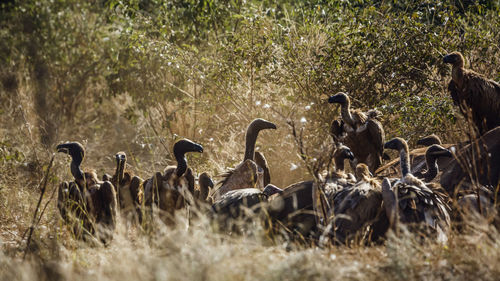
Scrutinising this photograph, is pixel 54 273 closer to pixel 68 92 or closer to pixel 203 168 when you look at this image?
pixel 203 168

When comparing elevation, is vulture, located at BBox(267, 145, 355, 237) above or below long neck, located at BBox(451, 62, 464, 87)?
below

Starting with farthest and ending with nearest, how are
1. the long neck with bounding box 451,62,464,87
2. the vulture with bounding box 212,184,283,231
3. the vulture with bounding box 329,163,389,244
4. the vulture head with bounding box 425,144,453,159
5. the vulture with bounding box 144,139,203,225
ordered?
the long neck with bounding box 451,62,464,87
the vulture head with bounding box 425,144,453,159
the vulture with bounding box 144,139,203,225
the vulture with bounding box 212,184,283,231
the vulture with bounding box 329,163,389,244

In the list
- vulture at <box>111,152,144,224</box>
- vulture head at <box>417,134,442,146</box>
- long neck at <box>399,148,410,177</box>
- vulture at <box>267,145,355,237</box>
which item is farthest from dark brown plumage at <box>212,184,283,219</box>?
vulture head at <box>417,134,442,146</box>

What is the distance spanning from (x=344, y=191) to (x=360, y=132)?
5.96 feet

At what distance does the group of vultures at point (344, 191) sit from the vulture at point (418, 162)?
0.01 metres

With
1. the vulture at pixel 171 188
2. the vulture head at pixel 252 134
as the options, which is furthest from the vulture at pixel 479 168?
the vulture at pixel 171 188

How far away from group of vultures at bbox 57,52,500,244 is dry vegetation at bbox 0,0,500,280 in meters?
0.30

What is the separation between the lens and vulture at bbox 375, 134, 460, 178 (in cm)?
749

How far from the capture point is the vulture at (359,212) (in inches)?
218

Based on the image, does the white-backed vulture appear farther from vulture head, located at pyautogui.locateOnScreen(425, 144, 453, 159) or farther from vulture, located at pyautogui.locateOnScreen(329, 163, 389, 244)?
vulture head, located at pyautogui.locateOnScreen(425, 144, 453, 159)

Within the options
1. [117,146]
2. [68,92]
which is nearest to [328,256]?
[117,146]

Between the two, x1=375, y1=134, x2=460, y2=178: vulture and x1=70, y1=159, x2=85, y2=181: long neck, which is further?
x1=375, y1=134, x2=460, y2=178: vulture

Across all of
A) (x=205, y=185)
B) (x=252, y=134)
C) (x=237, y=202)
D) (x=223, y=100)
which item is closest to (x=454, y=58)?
(x=252, y=134)

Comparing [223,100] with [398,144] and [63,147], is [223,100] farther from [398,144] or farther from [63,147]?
[398,144]
